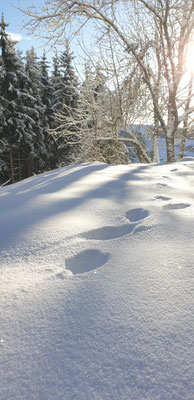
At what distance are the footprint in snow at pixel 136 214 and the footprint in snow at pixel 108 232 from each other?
0.11m

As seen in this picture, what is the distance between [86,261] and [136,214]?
22.3 inches

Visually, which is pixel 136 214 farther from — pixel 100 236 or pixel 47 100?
pixel 47 100

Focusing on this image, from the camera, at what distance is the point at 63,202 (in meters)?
1.70

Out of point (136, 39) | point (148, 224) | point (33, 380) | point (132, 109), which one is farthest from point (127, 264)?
point (132, 109)

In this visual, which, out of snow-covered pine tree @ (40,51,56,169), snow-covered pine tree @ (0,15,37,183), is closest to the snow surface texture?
snow-covered pine tree @ (0,15,37,183)

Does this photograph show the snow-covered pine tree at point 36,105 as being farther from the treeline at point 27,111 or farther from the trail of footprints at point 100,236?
the trail of footprints at point 100,236

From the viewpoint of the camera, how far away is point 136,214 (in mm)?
1510

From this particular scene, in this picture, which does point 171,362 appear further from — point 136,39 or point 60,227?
point 136,39

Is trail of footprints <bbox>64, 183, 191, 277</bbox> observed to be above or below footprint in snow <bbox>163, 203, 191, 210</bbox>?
below

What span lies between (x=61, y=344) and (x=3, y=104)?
1671 cm

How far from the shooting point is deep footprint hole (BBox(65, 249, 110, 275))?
101cm

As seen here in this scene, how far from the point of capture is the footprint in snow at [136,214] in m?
1.45

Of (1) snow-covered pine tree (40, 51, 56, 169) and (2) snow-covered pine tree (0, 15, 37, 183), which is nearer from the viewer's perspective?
(2) snow-covered pine tree (0, 15, 37, 183)

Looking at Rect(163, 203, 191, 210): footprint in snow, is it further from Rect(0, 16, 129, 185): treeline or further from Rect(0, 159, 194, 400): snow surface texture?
Rect(0, 16, 129, 185): treeline
